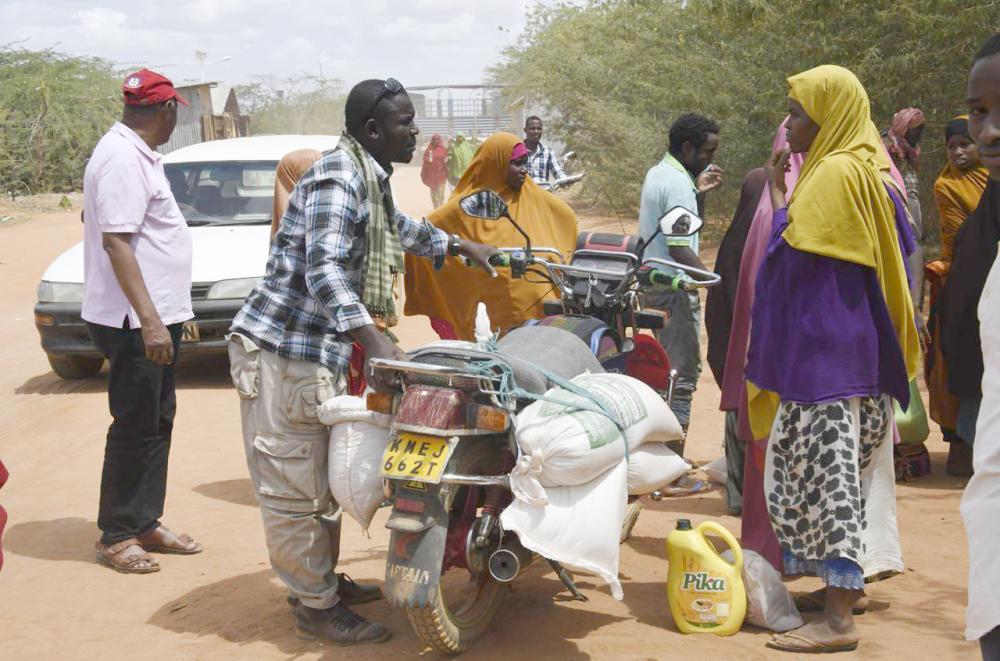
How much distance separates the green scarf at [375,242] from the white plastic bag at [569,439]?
0.71 m

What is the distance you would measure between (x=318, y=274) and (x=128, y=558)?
213cm

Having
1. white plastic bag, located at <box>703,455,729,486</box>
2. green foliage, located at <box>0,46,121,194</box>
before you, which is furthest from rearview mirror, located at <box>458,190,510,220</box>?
green foliage, located at <box>0,46,121,194</box>

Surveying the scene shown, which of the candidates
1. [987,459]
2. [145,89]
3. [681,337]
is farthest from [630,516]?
[987,459]

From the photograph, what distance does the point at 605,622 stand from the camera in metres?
4.44

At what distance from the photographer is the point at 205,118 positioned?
1232 inches

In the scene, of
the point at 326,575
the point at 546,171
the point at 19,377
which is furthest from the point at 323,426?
the point at 546,171

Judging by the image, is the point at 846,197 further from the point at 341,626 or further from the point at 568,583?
the point at 341,626

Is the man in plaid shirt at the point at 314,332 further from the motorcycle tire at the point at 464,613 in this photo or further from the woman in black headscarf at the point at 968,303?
the woman in black headscarf at the point at 968,303

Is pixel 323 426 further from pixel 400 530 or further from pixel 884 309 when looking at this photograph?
pixel 884 309

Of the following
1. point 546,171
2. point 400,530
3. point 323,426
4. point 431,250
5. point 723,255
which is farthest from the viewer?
point 546,171

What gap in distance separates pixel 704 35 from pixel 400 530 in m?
14.8

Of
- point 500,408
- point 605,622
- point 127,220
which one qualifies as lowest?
point 605,622

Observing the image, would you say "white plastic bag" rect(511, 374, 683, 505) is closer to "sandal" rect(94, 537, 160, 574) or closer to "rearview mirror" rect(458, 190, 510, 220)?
"rearview mirror" rect(458, 190, 510, 220)

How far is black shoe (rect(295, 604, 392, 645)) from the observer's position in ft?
14.0
